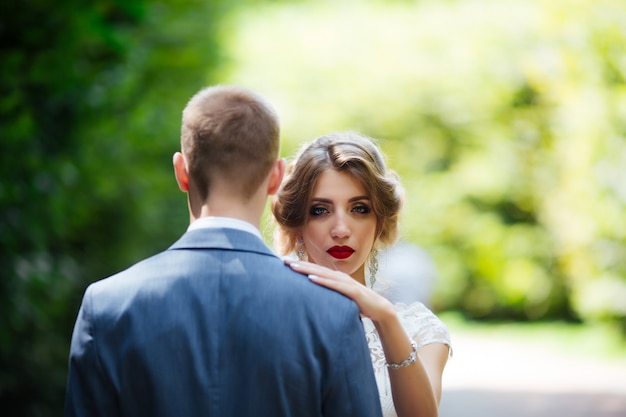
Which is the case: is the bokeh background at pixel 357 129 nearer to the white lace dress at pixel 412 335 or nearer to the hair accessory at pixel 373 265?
the hair accessory at pixel 373 265

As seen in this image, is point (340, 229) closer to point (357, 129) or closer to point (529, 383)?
point (529, 383)

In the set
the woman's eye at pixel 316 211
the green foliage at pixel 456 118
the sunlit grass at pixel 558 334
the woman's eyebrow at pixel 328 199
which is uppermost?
the green foliage at pixel 456 118

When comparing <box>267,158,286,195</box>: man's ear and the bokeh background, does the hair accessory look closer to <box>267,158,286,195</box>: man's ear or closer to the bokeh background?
the bokeh background

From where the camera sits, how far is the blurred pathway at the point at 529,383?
33.9 ft

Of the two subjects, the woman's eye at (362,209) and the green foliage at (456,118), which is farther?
the green foliage at (456,118)

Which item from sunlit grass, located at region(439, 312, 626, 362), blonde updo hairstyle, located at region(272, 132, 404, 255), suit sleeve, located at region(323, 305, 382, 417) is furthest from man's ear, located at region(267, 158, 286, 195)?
sunlit grass, located at region(439, 312, 626, 362)

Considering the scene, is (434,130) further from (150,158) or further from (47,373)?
(47,373)

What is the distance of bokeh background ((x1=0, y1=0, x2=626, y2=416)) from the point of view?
6812mm

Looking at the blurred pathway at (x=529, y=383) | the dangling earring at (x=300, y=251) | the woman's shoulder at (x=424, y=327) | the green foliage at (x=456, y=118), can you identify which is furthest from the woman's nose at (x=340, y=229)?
the green foliage at (x=456, y=118)

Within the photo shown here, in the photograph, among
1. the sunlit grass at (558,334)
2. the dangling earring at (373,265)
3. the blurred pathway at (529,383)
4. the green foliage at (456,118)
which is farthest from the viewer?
the green foliage at (456,118)

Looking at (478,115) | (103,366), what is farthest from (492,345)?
(103,366)

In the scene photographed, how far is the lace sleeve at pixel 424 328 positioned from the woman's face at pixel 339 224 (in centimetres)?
30

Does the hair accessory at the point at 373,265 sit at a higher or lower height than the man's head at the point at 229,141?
lower

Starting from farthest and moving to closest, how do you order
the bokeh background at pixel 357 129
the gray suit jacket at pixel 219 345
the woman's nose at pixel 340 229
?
the bokeh background at pixel 357 129 < the woman's nose at pixel 340 229 < the gray suit jacket at pixel 219 345
